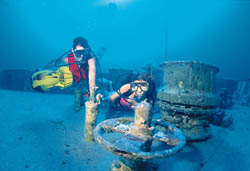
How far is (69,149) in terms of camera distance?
246cm

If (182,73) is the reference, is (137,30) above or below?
above

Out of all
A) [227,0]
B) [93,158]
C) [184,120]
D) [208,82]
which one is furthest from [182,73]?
[227,0]

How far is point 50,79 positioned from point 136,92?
2483mm

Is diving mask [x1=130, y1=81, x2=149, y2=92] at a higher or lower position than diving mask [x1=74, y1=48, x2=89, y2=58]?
lower

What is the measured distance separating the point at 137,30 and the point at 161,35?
17221mm

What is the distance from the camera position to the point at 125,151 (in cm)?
120

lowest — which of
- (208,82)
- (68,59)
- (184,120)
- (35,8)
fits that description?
(184,120)

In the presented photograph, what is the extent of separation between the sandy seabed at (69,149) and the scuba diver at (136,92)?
4.00 ft

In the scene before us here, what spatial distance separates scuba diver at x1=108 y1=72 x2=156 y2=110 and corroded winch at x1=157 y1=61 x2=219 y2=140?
471 mm

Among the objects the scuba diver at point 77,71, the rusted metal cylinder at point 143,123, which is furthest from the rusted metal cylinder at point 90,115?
the rusted metal cylinder at point 143,123

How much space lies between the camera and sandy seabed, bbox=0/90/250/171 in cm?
207

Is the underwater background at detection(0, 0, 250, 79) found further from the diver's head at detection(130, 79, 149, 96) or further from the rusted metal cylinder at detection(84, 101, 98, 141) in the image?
the rusted metal cylinder at detection(84, 101, 98, 141)

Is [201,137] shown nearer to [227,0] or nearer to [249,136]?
[249,136]

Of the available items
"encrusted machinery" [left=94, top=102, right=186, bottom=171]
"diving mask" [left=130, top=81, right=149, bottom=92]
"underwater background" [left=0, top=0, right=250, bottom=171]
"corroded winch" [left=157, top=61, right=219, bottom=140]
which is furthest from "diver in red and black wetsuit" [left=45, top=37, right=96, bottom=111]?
"encrusted machinery" [left=94, top=102, right=186, bottom=171]
